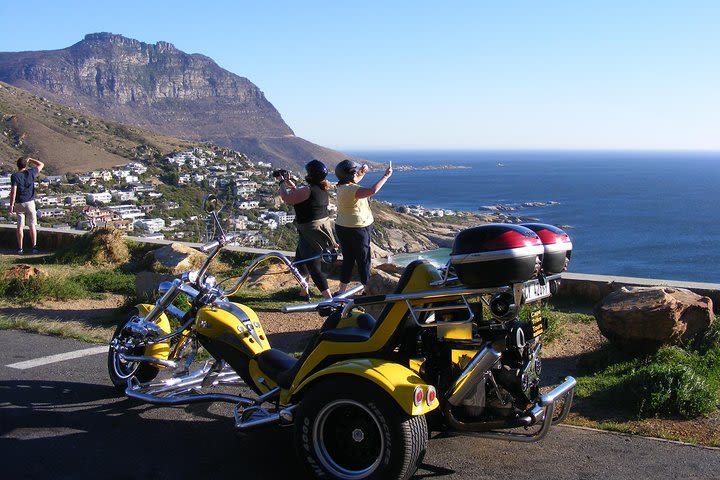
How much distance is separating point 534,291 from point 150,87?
16291cm

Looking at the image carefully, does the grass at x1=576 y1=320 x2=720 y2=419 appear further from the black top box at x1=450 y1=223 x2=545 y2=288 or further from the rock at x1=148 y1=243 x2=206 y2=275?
the rock at x1=148 y1=243 x2=206 y2=275

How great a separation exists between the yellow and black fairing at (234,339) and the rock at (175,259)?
5.69 meters

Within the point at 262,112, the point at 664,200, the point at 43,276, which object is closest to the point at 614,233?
the point at 664,200

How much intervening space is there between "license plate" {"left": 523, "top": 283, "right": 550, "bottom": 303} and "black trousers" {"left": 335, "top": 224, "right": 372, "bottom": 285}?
4121mm

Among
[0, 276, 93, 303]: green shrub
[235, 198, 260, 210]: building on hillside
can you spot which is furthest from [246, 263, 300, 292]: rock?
[235, 198, 260, 210]: building on hillside

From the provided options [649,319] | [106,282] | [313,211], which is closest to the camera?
[649,319]

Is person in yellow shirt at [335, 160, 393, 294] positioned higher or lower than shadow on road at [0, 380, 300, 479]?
higher

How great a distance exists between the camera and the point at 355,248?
317 inches

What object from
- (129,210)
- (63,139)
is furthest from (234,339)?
(63,139)

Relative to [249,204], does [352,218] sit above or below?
above

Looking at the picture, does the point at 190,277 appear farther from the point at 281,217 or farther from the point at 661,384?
the point at 281,217

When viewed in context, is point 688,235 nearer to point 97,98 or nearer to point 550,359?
point 550,359

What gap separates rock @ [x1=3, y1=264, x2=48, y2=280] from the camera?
9820 mm

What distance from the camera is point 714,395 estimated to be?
519 cm
